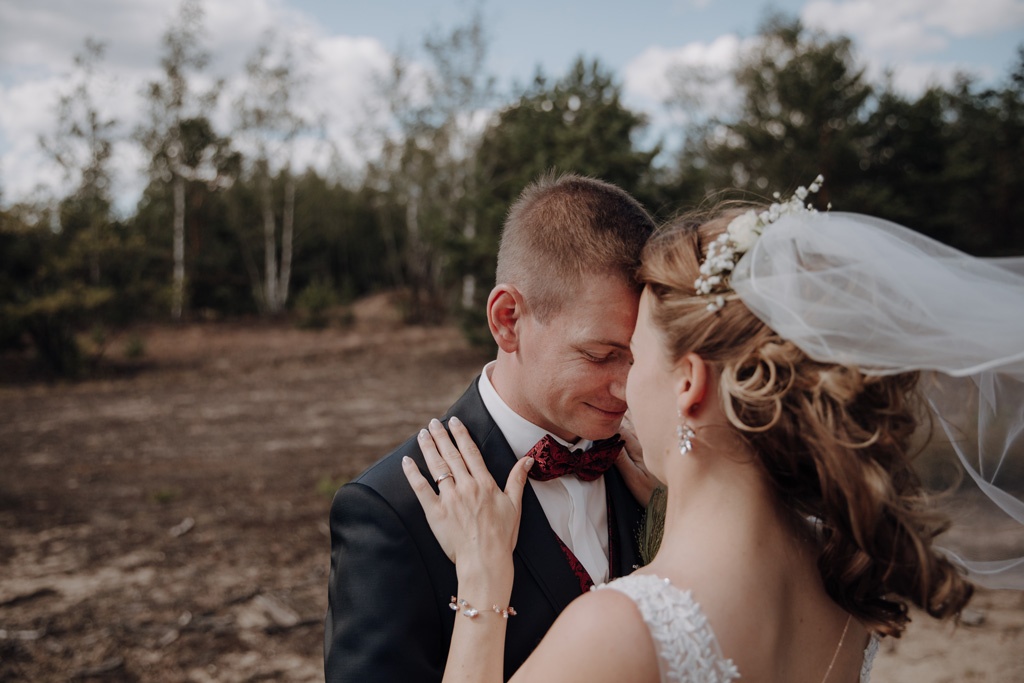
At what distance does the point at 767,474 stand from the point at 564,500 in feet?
2.53

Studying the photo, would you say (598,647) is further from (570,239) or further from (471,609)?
(570,239)

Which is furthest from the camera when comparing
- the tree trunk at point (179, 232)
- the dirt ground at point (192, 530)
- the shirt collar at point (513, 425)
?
the tree trunk at point (179, 232)

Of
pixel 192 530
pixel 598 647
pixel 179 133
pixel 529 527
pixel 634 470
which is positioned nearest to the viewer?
pixel 598 647

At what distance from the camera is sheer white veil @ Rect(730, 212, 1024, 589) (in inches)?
64.8

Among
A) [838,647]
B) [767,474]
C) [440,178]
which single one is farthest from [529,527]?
[440,178]

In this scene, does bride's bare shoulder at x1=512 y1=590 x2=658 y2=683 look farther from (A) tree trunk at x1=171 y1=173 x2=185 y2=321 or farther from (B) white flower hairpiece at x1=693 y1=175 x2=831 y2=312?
(A) tree trunk at x1=171 y1=173 x2=185 y2=321

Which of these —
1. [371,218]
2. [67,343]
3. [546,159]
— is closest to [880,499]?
[546,159]

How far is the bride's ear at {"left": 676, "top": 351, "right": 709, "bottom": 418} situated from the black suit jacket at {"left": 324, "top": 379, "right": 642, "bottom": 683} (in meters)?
0.65

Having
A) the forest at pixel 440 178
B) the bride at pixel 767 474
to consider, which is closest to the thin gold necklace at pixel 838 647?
the bride at pixel 767 474

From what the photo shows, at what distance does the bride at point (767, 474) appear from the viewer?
1602mm

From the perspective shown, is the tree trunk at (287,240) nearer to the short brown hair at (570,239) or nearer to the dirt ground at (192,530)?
the dirt ground at (192,530)

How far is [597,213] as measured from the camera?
2.32m

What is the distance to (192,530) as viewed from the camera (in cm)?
773

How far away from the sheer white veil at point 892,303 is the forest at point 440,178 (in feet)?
37.6
